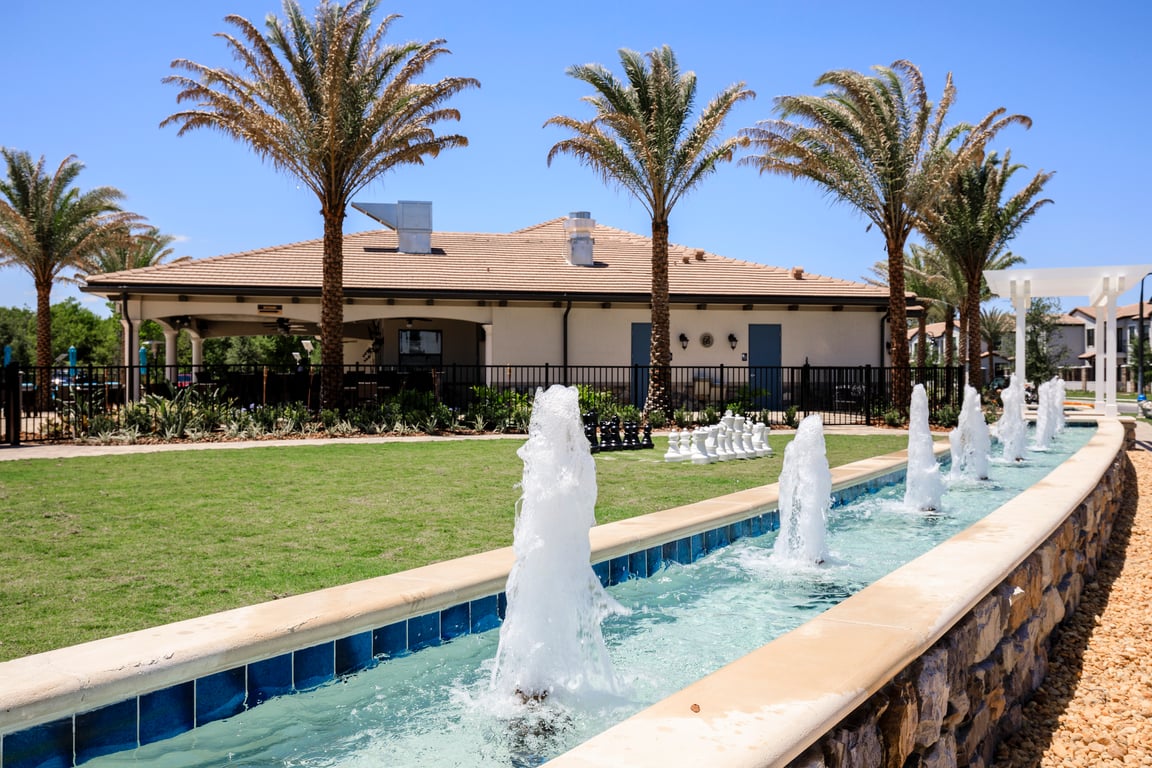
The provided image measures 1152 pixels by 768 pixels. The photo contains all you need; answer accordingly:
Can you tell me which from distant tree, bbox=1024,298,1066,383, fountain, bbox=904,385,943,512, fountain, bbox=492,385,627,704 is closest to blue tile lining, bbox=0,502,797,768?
fountain, bbox=492,385,627,704

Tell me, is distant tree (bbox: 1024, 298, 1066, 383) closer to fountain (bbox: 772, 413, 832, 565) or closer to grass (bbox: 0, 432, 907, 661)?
grass (bbox: 0, 432, 907, 661)

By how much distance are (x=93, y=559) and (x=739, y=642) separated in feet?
15.1

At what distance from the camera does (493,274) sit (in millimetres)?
25234

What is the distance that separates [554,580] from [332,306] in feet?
53.0

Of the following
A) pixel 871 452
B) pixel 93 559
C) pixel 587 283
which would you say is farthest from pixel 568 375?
pixel 93 559

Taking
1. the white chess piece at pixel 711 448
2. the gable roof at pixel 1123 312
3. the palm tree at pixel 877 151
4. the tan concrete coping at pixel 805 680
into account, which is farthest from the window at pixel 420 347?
the gable roof at pixel 1123 312

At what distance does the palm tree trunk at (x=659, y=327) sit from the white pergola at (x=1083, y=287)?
9.24 meters

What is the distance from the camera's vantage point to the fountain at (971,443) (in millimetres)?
11961

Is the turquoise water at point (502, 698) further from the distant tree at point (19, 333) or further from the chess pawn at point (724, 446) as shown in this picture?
the distant tree at point (19, 333)

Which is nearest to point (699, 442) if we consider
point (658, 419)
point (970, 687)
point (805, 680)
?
point (658, 419)

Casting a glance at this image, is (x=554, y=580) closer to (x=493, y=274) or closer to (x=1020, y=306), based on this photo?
(x=493, y=274)

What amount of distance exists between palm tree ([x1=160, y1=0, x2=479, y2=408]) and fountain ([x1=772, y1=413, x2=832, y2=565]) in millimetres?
13464

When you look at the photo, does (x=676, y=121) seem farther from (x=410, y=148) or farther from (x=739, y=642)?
(x=739, y=642)

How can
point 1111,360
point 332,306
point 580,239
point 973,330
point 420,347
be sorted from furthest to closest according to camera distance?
point 973,330 < point 420,347 < point 580,239 < point 1111,360 < point 332,306
